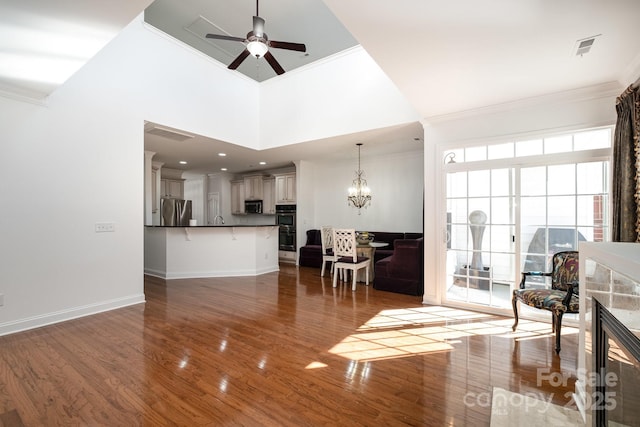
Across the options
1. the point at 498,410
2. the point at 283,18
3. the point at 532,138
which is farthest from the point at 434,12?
the point at 283,18

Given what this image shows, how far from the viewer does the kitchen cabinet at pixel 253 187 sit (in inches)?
336

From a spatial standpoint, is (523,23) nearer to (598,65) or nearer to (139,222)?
(598,65)

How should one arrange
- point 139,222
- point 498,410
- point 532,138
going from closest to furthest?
point 498,410, point 532,138, point 139,222

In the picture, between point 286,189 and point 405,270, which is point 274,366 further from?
point 286,189

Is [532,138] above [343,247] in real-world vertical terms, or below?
above

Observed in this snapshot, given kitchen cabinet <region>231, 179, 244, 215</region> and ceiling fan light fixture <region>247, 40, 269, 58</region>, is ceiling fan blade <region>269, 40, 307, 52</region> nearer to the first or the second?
ceiling fan light fixture <region>247, 40, 269, 58</region>

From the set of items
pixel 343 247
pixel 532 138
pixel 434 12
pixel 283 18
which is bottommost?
pixel 343 247

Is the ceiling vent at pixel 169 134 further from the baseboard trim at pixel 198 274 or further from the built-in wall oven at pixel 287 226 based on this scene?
the built-in wall oven at pixel 287 226

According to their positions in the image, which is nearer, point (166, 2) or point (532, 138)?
point (532, 138)

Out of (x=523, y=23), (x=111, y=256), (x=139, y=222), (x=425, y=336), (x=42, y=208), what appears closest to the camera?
(x=523, y=23)

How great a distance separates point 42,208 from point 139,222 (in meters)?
1.01

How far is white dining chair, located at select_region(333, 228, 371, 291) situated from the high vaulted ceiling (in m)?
2.40

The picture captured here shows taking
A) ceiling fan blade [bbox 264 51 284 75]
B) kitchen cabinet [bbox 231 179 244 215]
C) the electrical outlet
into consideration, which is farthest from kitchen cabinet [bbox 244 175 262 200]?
ceiling fan blade [bbox 264 51 284 75]

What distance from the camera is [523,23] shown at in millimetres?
1938
